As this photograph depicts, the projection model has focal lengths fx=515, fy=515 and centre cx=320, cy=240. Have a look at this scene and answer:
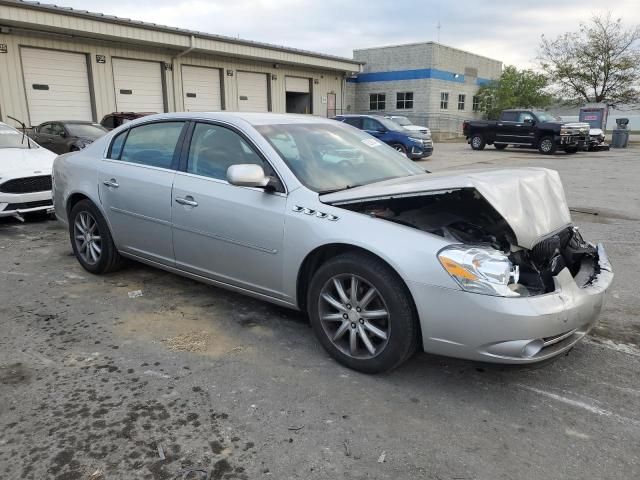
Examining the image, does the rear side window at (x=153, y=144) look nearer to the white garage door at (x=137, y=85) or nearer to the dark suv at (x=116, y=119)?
the dark suv at (x=116, y=119)

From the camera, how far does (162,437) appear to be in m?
2.58

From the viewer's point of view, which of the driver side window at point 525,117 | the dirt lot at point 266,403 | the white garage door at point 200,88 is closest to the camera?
the dirt lot at point 266,403

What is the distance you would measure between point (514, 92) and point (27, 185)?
1546 inches

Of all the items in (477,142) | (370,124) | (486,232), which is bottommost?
(477,142)

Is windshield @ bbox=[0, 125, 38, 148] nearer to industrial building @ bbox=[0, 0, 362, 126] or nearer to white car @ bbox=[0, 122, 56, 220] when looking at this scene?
white car @ bbox=[0, 122, 56, 220]

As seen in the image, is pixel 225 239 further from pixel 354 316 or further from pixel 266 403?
pixel 266 403

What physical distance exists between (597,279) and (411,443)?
167 cm

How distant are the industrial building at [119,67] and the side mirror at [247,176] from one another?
55.3 ft

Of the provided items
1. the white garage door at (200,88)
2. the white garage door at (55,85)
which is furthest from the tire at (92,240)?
the white garage door at (200,88)

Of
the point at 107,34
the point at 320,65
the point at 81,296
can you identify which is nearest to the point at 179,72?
the point at 107,34

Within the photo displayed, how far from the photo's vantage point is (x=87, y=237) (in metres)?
5.05

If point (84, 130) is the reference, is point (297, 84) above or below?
above

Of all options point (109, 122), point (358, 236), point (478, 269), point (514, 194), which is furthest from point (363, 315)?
point (109, 122)

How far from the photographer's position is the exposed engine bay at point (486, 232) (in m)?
3.06
